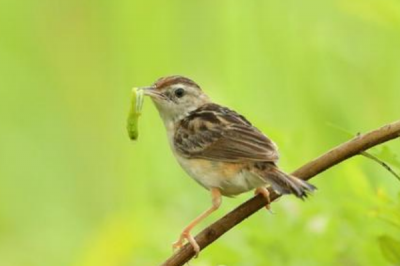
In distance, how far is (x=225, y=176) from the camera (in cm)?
391

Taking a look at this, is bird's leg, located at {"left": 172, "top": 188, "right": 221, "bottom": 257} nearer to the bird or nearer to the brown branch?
the bird

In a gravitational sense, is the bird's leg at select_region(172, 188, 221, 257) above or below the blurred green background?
above

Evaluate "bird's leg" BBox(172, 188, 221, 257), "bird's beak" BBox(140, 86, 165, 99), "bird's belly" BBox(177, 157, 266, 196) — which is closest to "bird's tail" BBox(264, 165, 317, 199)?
"bird's belly" BBox(177, 157, 266, 196)

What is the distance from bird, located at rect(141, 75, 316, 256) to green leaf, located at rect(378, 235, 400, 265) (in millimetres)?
273

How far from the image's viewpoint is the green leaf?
3.19 meters

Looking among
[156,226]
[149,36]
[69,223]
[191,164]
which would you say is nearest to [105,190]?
[69,223]

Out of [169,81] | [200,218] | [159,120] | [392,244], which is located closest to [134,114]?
[200,218]

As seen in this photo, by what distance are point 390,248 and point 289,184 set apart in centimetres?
29

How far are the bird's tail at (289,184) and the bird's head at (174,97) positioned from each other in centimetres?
88

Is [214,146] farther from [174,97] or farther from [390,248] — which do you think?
[390,248]

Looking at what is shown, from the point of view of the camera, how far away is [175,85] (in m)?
4.45

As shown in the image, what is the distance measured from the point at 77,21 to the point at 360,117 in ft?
7.21

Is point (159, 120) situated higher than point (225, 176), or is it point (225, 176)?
point (225, 176)

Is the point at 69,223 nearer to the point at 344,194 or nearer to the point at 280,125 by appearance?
the point at 280,125
